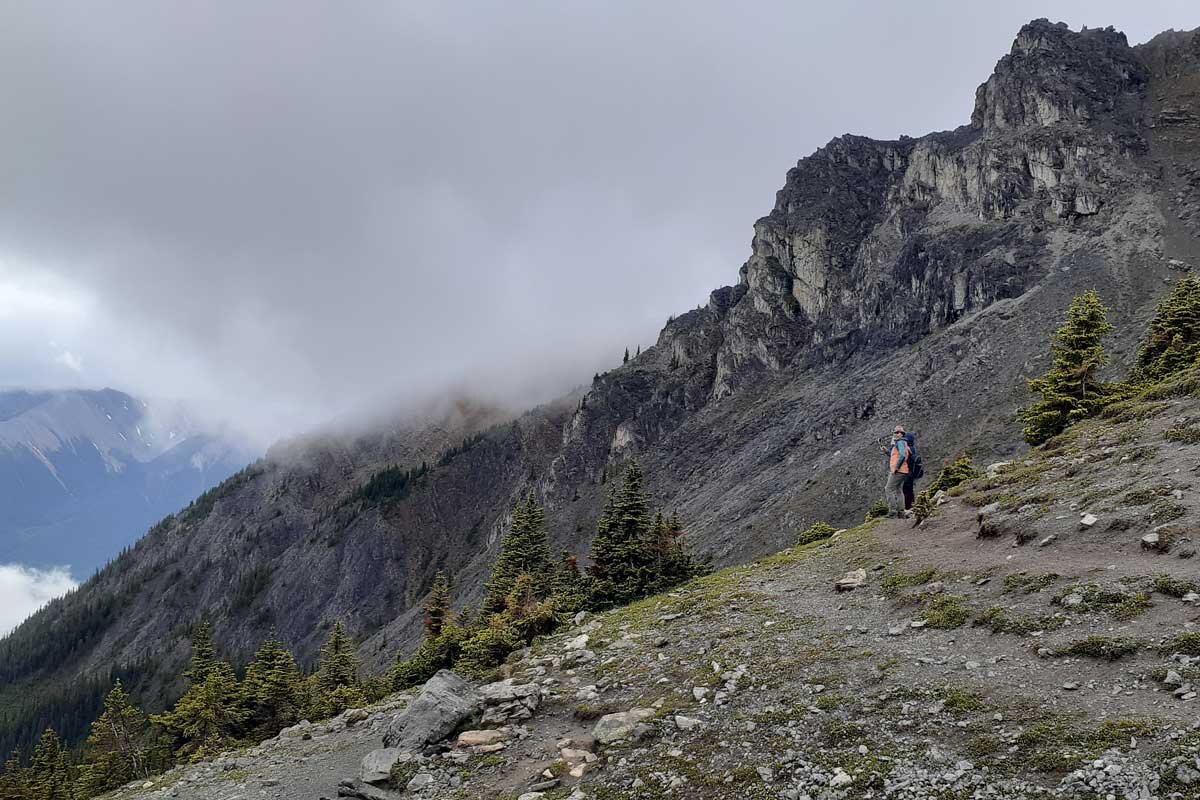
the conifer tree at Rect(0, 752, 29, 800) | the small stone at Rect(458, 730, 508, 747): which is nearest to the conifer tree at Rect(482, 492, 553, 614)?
the small stone at Rect(458, 730, 508, 747)

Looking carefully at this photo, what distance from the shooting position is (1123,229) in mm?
104125

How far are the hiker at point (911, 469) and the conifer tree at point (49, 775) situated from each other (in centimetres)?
6371

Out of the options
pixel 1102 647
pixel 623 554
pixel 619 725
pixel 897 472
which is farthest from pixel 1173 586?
pixel 623 554

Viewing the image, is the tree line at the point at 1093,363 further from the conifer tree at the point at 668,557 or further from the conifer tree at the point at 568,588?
the conifer tree at the point at 568,588

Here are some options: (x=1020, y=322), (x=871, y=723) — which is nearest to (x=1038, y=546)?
(x=871, y=723)

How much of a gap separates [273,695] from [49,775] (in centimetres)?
2739

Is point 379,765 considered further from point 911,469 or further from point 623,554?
point 911,469

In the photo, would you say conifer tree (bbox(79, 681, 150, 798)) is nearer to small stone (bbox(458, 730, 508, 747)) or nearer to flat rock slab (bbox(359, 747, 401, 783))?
flat rock slab (bbox(359, 747, 401, 783))

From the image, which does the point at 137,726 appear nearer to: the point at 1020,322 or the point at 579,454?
the point at 1020,322

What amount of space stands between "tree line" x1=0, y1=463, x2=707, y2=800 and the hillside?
7340 mm

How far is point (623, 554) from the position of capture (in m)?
33.4

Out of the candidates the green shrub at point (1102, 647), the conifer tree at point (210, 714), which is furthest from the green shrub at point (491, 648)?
the conifer tree at point (210, 714)

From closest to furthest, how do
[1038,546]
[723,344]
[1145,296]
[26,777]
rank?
[1038,546]
[26,777]
[1145,296]
[723,344]

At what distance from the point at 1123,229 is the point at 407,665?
125917mm
